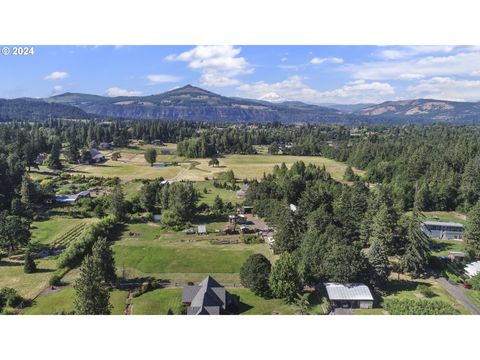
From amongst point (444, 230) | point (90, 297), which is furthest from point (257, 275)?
point (444, 230)

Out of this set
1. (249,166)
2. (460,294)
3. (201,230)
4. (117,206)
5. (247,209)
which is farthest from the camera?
(249,166)

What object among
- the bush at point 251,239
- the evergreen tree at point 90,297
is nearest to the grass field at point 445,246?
the bush at point 251,239

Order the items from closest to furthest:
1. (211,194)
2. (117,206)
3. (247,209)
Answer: (117,206) < (247,209) < (211,194)

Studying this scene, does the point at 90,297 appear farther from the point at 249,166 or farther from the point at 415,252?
the point at 249,166

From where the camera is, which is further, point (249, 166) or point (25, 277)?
point (249, 166)

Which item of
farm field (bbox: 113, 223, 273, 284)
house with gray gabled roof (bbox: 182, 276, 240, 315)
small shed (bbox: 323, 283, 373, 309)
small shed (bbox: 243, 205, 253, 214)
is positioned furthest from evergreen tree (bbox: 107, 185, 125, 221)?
small shed (bbox: 323, 283, 373, 309)

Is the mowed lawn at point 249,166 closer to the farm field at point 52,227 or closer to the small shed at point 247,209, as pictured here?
the small shed at point 247,209

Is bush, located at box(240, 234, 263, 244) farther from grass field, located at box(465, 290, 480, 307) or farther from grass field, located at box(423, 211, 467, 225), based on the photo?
grass field, located at box(423, 211, 467, 225)
